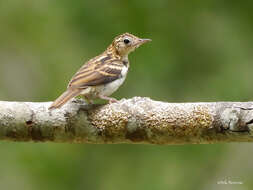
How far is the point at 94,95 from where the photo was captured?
678 centimetres

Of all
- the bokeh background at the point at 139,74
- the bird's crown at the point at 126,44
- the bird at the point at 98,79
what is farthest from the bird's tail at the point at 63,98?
the bokeh background at the point at 139,74

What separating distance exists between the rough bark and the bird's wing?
0.67 m

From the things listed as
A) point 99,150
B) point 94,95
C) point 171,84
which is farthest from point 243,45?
point 94,95

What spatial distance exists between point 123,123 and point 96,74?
1.27 metres

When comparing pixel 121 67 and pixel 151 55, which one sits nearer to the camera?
pixel 121 67

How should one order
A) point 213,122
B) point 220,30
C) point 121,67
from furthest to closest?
point 220,30 < point 121,67 < point 213,122

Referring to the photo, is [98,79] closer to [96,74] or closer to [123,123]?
[96,74]

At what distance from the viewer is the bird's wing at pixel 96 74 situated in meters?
6.56

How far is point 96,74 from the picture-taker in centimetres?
679

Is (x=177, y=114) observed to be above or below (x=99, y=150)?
above

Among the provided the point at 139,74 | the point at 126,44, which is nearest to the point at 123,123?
the point at 126,44

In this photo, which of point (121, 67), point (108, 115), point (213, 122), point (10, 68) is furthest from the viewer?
point (10, 68)

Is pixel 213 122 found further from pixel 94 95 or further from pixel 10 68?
pixel 10 68

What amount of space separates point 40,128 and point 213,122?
158 cm
